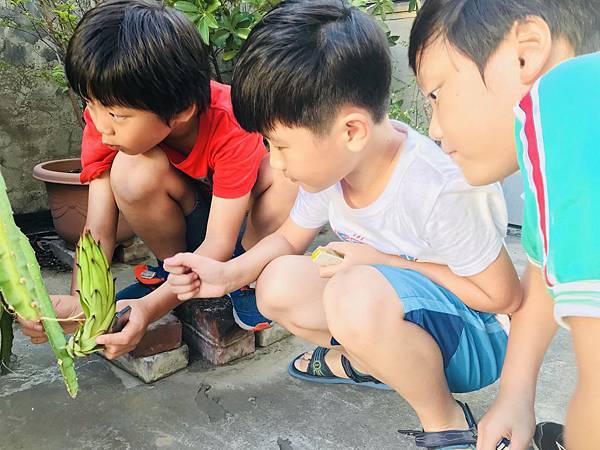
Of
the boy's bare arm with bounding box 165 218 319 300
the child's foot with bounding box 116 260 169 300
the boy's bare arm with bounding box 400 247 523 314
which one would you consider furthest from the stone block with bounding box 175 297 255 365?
the boy's bare arm with bounding box 400 247 523 314

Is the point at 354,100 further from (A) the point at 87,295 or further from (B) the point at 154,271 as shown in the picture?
(B) the point at 154,271

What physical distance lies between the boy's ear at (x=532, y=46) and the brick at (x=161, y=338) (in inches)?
43.7

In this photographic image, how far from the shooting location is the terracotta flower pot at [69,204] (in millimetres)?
2244

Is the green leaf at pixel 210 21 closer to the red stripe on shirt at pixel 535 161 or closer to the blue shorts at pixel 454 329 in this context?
the blue shorts at pixel 454 329

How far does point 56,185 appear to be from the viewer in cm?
227

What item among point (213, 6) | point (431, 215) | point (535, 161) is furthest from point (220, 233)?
point (213, 6)

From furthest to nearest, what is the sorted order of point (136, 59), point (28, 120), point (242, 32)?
point (28, 120) → point (242, 32) → point (136, 59)

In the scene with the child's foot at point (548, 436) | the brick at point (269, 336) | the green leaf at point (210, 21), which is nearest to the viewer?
the child's foot at point (548, 436)

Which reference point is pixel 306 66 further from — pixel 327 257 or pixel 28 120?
pixel 28 120

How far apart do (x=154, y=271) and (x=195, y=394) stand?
17.3 inches

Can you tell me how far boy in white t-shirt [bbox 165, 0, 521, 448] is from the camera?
1088 millimetres

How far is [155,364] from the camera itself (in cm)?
148

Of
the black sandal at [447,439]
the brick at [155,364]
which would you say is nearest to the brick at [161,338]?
the brick at [155,364]

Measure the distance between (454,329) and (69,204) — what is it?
5.60 ft
